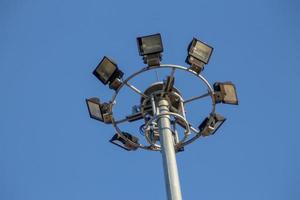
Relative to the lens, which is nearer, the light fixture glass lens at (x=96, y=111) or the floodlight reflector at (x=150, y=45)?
the floodlight reflector at (x=150, y=45)

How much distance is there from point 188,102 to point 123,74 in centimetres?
121

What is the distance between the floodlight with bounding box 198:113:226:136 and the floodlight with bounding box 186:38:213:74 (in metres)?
0.88

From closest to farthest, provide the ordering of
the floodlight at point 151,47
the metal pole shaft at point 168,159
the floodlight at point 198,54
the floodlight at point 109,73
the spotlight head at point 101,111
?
1. the metal pole shaft at point 168,159
2. the floodlight at point 151,47
3. the floodlight at point 198,54
4. the floodlight at point 109,73
5. the spotlight head at point 101,111

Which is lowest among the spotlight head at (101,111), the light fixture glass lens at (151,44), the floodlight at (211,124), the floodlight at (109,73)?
the floodlight at (211,124)

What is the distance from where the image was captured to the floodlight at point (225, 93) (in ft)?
34.1

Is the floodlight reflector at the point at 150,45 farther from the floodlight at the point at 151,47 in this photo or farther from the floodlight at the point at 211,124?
the floodlight at the point at 211,124

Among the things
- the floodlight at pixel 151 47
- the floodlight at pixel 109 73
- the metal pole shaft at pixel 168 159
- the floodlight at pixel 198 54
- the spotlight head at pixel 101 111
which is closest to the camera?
the metal pole shaft at pixel 168 159

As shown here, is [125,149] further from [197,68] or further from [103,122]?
[197,68]

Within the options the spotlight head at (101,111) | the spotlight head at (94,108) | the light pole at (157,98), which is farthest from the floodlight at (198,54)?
the spotlight head at (94,108)

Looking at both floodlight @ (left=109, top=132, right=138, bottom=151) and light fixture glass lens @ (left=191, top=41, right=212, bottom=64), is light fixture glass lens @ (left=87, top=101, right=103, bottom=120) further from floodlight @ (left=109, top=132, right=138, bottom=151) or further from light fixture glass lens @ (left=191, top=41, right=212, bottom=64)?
light fixture glass lens @ (left=191, top=41, right=212, bottom=64)

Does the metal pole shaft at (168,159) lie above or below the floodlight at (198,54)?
below

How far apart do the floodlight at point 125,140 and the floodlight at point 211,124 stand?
1.21m

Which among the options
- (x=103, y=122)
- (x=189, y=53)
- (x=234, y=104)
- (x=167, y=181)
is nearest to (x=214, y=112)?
(x=234, y=104)

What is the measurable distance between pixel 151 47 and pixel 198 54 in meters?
0.83
